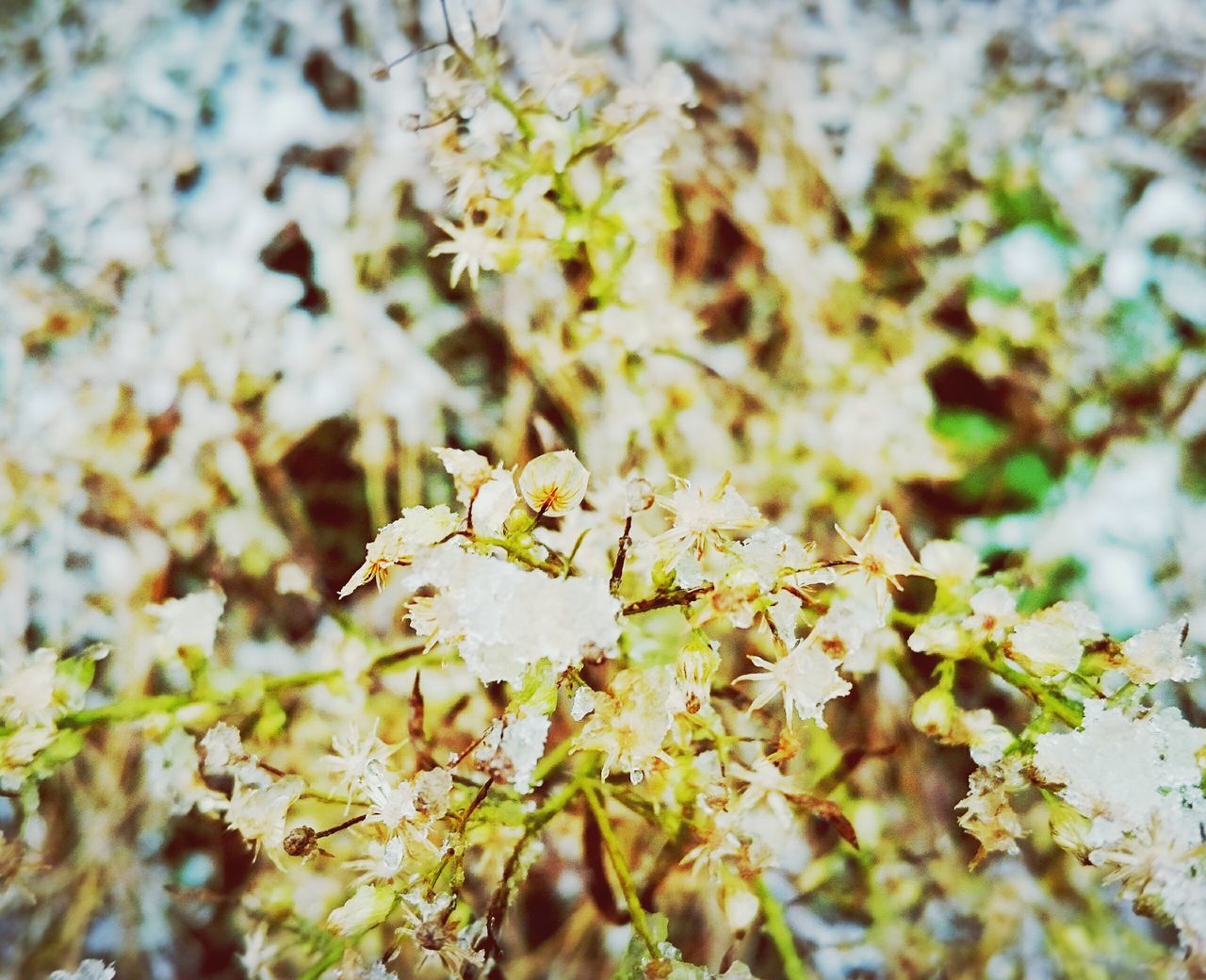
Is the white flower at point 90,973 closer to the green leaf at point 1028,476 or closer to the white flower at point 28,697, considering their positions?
the white flower at point 28,697

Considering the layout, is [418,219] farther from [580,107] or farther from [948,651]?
[948,651]

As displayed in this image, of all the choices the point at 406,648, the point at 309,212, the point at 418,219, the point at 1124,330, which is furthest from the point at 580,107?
the point at 1124,330

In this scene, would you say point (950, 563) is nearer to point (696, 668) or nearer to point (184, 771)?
point (696, 668)

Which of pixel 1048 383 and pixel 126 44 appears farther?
pixel 126 44

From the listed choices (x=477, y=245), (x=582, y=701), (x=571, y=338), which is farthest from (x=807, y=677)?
(x=571, y=338)

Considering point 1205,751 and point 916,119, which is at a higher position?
point 916,119

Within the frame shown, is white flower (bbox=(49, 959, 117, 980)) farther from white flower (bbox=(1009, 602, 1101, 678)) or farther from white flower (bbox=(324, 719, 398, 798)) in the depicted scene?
white flower (bbox=(1009, 602, 1101, 678))

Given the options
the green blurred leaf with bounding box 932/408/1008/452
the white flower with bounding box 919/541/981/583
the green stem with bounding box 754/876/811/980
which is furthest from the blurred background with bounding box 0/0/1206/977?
the white flower with bounding box 919/541/981/583

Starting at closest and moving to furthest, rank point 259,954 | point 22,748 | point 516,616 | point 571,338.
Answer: point 516,616 → point 22,748 → point 259,954 → point 571,338
